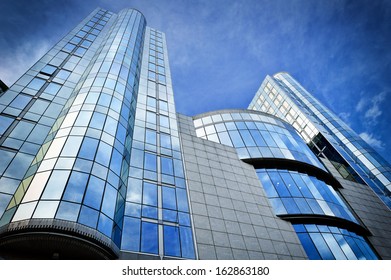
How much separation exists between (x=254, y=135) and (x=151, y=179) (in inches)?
701

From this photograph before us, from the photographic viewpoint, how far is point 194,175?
26.0 m

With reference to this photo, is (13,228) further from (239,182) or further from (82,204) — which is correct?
(239,182)

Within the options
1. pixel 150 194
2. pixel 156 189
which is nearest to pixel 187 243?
pixel 150 194

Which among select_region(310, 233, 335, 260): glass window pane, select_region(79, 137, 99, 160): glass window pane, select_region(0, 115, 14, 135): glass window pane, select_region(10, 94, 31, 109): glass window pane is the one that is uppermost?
select_region(10, 94, 31, 109): glass window pane

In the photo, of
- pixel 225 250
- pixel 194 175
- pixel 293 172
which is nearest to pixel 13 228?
pixel 225 250

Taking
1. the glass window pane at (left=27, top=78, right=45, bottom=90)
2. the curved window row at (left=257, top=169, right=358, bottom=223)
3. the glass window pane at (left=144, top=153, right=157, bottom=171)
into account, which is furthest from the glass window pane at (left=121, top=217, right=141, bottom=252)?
the glass window pane at (left=27, top=78, right=45, bottom=90)

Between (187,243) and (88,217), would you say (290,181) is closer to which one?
(187,243)

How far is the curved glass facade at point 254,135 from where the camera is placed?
33000 mm

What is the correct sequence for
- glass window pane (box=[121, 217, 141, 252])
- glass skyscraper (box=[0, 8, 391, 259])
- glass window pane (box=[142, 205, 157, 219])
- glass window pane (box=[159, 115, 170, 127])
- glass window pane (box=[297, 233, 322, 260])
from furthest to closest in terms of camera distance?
glass window pane (box=[159, 115, 170, 127]) → glass window pane (box=[297, 233, 322, 260]) → glass window pane (box=[142, 205, 157, 219]) → glass window pane (box=[121, 217, 141, 252]) → glass skyscraper (box=[0, 8, 391, 259])

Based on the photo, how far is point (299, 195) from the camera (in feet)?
91.9

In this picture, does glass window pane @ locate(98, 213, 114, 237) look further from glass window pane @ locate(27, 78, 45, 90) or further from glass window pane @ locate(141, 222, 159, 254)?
glass window pane @ locate(27, 78, 45, 90)

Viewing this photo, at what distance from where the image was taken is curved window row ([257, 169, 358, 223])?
86.9 ft

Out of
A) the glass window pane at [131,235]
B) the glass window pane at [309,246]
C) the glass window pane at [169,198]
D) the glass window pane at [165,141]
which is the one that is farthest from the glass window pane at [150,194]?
the glass window pane at [309,246]

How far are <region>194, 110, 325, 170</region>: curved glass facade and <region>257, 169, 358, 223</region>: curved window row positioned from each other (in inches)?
98.2
